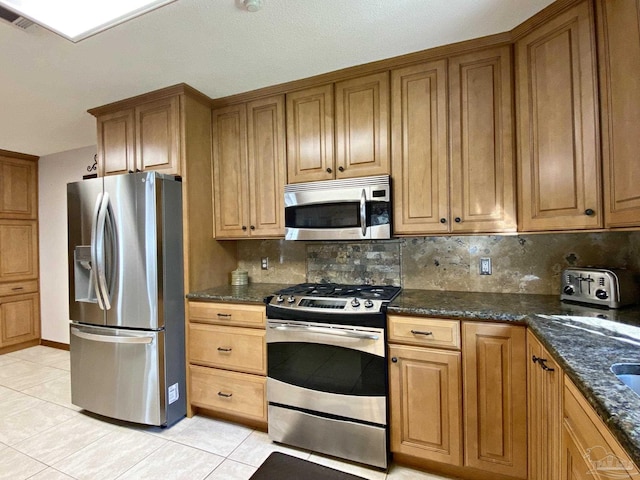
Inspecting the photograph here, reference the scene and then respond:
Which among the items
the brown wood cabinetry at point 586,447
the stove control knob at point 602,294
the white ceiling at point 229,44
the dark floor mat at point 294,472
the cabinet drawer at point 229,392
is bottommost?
the cabinet drawer at point 229,392

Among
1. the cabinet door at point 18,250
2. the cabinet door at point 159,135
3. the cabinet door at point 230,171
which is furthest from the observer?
the cabinet door at point 18,250

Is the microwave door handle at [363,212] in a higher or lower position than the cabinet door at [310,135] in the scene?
lower

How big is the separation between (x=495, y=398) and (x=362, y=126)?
69.0 inches

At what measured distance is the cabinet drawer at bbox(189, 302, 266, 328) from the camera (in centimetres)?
214

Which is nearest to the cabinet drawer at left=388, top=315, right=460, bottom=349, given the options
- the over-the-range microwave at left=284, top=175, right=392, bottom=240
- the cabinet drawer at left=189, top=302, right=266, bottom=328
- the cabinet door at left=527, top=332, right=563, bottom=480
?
the cabinet door at left=527, top=332, right=563, bottom=480

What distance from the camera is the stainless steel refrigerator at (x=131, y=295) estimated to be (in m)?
2.18

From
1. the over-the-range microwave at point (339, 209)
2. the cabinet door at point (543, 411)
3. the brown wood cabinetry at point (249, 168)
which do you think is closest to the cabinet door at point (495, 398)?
the cabinet door at point (543, 411)

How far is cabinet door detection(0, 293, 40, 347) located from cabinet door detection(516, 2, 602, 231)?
17.8 feet

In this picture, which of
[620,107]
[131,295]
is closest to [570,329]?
[620,107]

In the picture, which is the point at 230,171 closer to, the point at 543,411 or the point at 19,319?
the point at 543,411

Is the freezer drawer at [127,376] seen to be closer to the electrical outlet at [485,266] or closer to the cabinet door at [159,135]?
the cabinet door at [159,135]

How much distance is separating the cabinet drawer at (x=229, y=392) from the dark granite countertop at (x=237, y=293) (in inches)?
20.1

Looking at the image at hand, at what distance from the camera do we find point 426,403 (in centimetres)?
172

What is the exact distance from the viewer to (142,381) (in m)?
2.20
